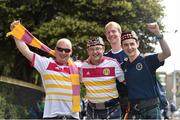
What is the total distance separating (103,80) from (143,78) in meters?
0.62

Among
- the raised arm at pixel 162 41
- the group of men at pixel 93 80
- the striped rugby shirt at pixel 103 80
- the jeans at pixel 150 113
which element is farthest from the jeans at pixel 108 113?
the raised arm at pixel 162 41

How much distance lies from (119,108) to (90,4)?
11247 mm

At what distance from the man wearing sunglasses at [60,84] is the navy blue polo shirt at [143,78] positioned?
0.81 meters

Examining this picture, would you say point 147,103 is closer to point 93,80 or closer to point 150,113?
point 150,113

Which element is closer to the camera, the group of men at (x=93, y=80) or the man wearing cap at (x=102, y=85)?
the group of men at (x=93, y=80)

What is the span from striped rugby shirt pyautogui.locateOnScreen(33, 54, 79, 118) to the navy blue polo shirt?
85 centimetres

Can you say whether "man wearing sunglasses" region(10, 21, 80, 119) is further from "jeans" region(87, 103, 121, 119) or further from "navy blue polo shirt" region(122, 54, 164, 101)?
"navy blue polo shirt" region(122, 54, 164, 101)

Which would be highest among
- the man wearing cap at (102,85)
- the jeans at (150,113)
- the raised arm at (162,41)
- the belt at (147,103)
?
the raised arm at (162,41)

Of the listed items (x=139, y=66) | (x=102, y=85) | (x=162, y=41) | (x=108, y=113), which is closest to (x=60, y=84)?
(x=102, y=85)

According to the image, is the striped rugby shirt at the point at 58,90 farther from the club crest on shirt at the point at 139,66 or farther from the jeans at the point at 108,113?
the club crest on shirt at the point at 139,66

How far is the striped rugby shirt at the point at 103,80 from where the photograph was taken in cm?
614

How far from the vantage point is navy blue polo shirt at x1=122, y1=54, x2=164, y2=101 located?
573 cm

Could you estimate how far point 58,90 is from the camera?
20.1 feet

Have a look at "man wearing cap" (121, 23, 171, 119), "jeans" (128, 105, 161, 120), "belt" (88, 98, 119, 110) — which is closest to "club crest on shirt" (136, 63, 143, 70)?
"man wearing cap" (121, 23, 171, 119)
